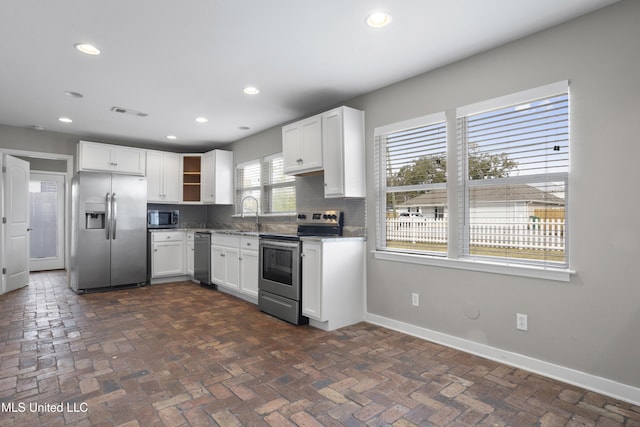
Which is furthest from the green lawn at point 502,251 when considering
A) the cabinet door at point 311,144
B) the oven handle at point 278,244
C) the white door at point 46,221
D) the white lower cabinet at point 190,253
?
the white door at point 46,221

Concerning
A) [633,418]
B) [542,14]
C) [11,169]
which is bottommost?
[633,418]

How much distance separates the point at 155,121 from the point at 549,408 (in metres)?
5.11

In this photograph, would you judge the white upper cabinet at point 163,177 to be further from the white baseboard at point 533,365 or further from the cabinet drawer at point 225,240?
the white baseboard at point 533,365

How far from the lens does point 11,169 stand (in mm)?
5156

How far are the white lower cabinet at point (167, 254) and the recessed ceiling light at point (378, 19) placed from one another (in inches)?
186

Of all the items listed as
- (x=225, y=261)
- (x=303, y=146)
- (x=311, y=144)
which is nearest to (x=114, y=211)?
(x=225, y=261)

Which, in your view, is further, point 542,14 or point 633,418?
point 542,14

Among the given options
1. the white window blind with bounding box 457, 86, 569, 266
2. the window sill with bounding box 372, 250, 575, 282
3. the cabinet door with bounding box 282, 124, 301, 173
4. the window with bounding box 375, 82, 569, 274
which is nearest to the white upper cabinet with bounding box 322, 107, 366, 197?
the window with bounding box 375, 82, 569, 274

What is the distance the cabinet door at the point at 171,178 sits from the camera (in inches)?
240

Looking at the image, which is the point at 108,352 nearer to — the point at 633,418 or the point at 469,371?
the point at 469,371

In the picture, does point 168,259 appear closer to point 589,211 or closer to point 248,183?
point 248,183

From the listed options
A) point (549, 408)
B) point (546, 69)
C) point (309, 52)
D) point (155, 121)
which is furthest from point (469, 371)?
point (155, 121)

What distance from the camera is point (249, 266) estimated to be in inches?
175

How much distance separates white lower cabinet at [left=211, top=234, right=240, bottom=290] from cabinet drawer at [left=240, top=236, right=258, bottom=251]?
0.37 ft
